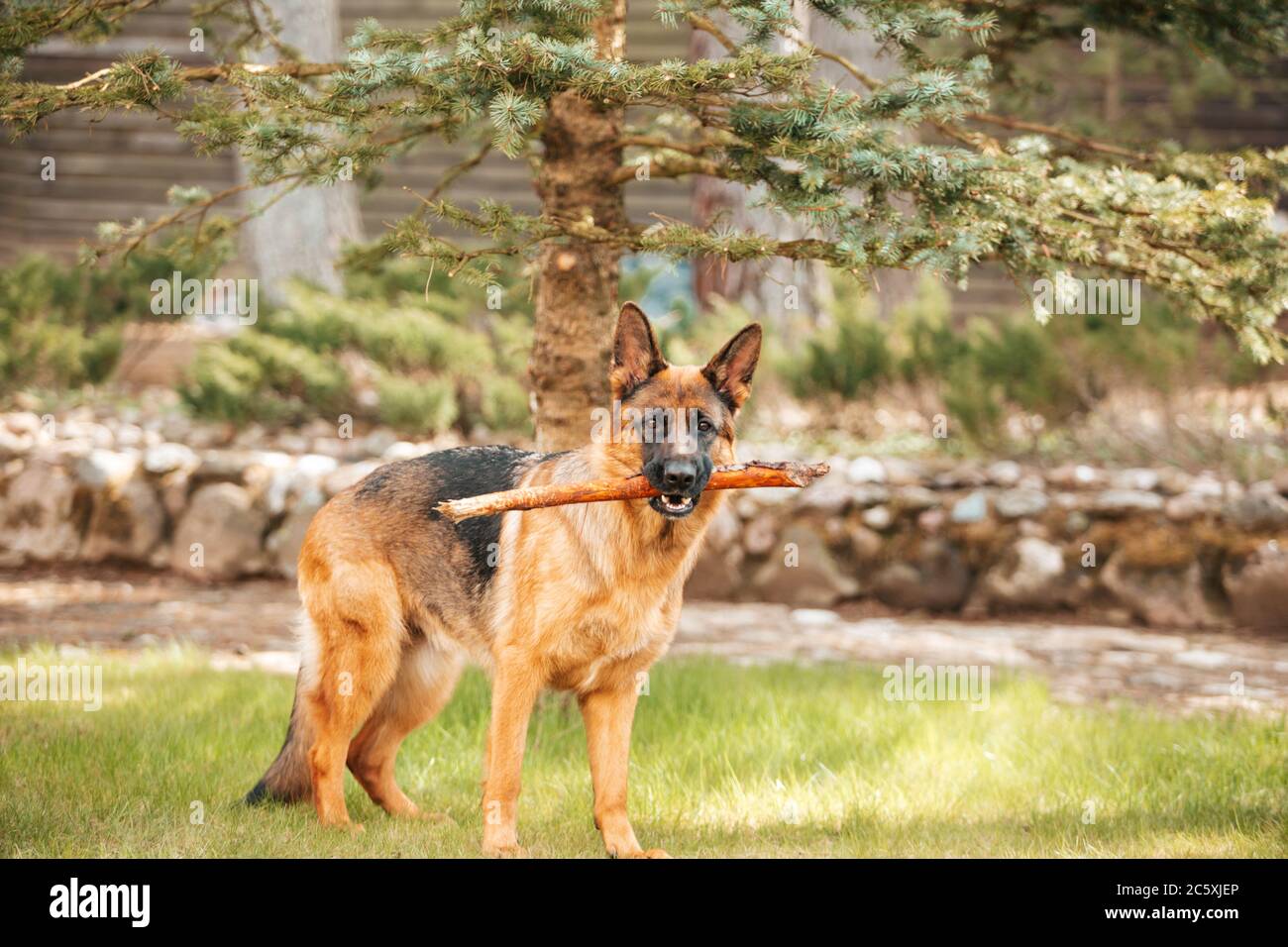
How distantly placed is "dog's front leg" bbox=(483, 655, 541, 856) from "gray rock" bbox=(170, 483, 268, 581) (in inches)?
217

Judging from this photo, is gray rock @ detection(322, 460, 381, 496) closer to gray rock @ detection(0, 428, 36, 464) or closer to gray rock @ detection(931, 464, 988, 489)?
gray rock @ detection(0, 428, 36, 464)

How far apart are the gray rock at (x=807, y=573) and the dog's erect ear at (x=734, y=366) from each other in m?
4.70

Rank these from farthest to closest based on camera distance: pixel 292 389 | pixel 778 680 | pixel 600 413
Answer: pixel 292 389
pixel 778 680
pixel 600 413

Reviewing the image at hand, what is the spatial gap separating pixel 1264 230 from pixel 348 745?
427 centimetres

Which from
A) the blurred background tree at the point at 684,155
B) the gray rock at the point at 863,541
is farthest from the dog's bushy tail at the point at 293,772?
the gray rock at the point at 863,541

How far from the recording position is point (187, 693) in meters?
6.67

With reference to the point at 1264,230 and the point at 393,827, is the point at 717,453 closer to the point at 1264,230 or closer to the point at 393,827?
the point at 393,827

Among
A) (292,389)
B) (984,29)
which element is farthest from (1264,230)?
(292,389)

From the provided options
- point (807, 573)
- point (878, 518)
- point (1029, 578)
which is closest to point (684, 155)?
point (878, 518)

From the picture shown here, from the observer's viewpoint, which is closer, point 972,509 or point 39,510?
point 972,509

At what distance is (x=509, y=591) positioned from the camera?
4.77m

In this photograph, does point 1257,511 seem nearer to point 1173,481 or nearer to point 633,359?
point 1173,481

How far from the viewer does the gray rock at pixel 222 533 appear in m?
9.67

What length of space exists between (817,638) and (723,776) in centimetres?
293
